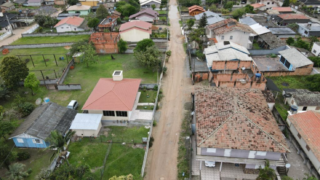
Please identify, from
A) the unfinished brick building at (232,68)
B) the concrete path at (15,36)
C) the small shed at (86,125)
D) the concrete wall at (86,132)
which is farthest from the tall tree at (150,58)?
the concrete path at (15,36)

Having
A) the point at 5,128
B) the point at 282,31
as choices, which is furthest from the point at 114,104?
the point at 282,31

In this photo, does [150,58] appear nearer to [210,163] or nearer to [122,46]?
[122,46]

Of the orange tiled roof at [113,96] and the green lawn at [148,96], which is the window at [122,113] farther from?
the green lawn at [148,96]

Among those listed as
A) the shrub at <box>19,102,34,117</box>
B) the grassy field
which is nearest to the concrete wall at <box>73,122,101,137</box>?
the shrub at <box>19,102,34,117</box>

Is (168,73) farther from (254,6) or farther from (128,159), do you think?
(254,6)

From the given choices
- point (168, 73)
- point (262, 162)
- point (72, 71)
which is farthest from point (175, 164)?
point (72, 71)

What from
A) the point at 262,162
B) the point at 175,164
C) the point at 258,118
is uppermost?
the point at 258,118
